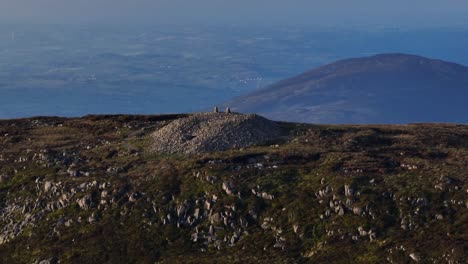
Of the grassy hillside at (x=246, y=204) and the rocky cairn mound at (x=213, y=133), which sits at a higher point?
the rocky cairn mound at (x=213, y=133)

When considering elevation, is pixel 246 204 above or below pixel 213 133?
below

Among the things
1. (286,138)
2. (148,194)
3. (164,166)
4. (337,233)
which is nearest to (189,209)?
(148,194)

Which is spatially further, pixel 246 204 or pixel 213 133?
pixel 213 133

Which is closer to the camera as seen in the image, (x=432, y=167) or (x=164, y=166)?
(x=432, y=167)

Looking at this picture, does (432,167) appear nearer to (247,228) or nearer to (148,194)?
(247,228)
